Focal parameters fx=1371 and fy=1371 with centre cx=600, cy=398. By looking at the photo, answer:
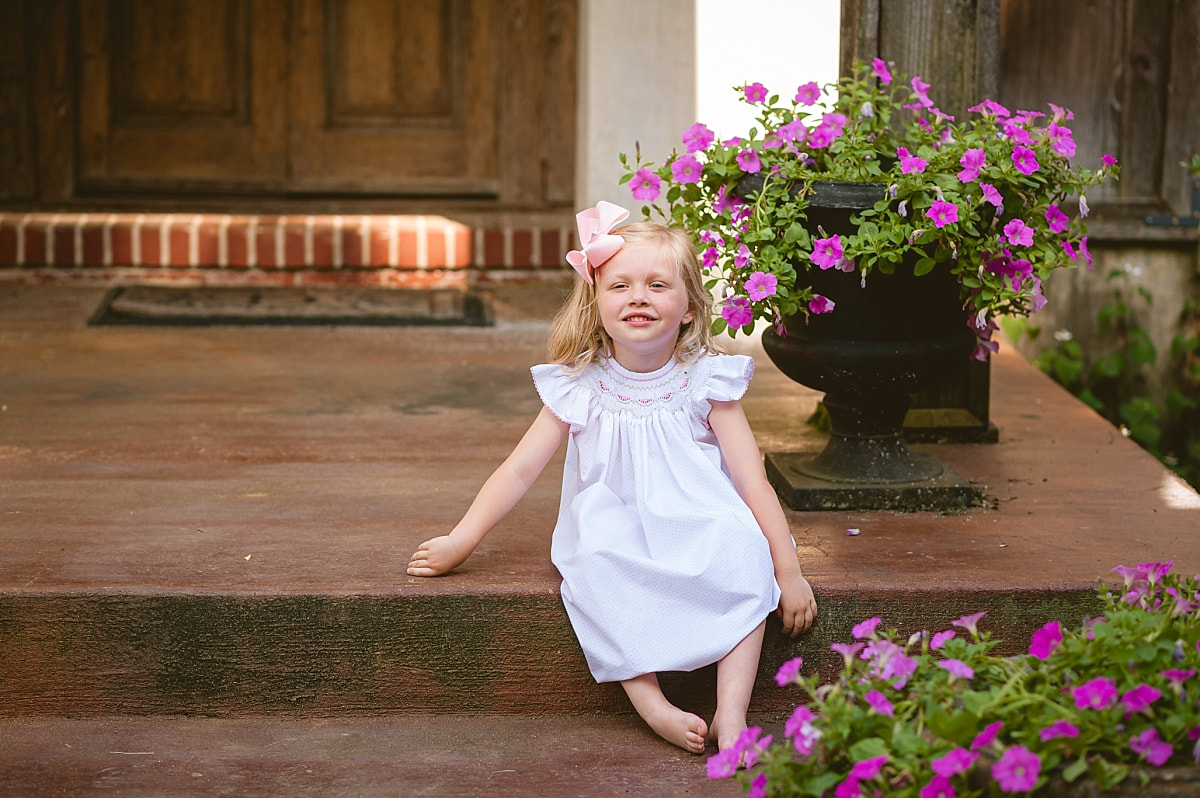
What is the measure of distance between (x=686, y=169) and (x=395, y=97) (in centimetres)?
306

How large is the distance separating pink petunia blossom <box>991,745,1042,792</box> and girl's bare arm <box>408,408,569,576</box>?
97 cm

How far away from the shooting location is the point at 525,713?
2158mm

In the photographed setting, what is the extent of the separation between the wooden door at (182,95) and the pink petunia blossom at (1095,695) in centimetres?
432

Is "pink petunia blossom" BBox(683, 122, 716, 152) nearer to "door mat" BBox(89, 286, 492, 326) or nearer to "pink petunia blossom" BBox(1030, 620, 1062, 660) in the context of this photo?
"pink petunia blossom" BBox(1030, 620, 1062, 660)

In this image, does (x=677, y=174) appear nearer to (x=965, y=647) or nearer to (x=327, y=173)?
(x=965, y=647)

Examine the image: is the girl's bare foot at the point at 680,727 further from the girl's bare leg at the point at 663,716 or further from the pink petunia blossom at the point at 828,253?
the pink petunia blossom at the point at 828,253

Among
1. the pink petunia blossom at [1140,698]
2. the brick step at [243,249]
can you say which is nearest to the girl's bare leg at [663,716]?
the pink petunia blossom at [1140,698]

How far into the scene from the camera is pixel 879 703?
155cm

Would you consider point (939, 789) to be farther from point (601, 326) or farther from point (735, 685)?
point (601, 326)

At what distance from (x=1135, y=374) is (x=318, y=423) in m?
2.90

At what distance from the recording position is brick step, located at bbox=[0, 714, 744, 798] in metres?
1.90

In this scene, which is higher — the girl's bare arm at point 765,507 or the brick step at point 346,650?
the girl's bare arm at point 765,507

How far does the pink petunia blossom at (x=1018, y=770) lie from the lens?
1408mm

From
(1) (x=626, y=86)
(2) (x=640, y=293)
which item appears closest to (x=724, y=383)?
(2) (x=640, y=293)
